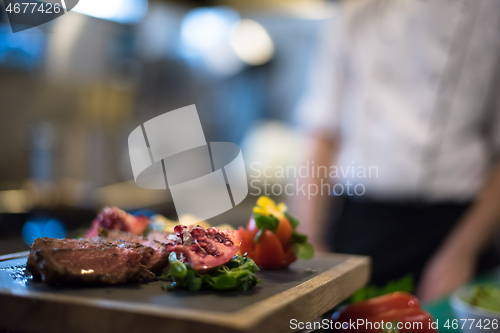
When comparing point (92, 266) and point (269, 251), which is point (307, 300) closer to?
point (269, 251)

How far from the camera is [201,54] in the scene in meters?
3.80

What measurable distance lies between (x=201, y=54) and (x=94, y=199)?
177cm

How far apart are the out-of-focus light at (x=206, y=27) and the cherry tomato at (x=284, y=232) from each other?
3.06 m

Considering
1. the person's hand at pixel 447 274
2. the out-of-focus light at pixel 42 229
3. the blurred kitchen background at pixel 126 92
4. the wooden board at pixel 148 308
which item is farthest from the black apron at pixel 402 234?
the out-of-focus light at pixel 42 229

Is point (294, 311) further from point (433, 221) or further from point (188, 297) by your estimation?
point (433, 221)

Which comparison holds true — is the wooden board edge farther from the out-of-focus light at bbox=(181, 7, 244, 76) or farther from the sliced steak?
the out-of-focus light at bbox=(181, 7, 244, 76)

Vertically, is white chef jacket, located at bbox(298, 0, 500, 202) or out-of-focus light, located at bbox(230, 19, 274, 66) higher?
out-of-focus light, located at bbox(230, 19, 274, 66)

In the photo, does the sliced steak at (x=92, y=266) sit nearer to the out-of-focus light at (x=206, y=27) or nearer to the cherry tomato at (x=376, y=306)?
the cherry tomato at (x=376, y=306)

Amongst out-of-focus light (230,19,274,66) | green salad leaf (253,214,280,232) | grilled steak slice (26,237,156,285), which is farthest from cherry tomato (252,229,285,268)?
out-of-focus light (230,19,274,66)

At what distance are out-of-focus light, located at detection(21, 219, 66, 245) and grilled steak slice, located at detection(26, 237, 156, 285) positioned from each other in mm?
1652

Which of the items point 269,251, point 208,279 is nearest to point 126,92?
point 269,251

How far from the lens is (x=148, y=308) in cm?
54

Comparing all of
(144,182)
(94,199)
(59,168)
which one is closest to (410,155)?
(144,182)

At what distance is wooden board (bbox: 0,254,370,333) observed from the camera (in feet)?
1.70
